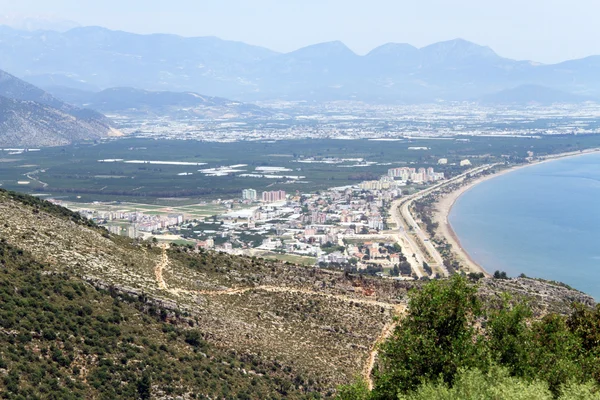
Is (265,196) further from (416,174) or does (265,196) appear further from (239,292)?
(239,292)

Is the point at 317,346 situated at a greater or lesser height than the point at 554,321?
lesser

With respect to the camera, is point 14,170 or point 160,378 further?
point 14,170

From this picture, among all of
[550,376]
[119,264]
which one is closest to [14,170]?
[119,264]

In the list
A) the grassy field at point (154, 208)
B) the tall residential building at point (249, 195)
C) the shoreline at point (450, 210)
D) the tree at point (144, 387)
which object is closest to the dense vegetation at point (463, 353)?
the tree at point (144, 387)

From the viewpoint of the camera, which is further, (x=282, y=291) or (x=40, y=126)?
(x=40, y=126)

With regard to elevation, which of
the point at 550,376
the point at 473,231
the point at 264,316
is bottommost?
the point at 473,231

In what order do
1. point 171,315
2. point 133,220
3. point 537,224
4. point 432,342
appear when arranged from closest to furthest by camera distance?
point 432,342 → point 171,315 → point 133,220 → point 537,224

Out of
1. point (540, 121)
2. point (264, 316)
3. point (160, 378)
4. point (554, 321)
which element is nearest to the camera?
point (554, 321)

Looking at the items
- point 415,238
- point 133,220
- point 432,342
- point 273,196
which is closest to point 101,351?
point 432,342

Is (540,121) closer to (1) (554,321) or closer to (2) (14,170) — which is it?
(2) (14,170)
